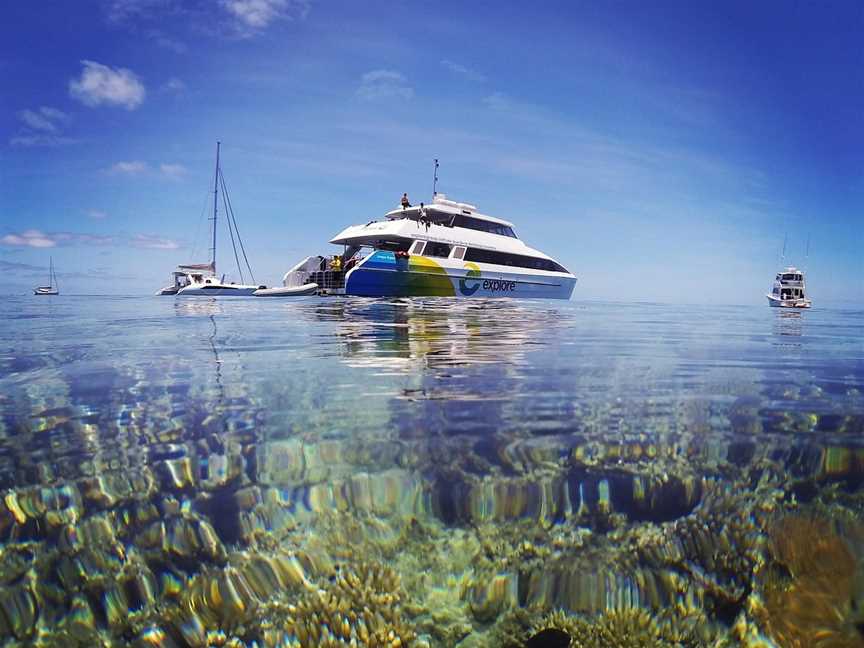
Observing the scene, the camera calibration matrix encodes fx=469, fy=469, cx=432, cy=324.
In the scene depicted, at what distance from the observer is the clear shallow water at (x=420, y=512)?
4.27 ft

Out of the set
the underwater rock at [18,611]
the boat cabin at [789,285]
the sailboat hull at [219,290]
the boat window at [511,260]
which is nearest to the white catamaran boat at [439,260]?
the boat window at [511,260]

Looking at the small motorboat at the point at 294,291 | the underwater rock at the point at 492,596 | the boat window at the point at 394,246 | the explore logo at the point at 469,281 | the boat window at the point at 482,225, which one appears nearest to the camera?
the underwater rock at the point at 492,596

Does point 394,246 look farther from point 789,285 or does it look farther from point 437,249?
point 789,285

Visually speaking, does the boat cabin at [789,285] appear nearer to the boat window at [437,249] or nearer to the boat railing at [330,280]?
the boat window at [437,249]

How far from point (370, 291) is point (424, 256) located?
3.05 metres

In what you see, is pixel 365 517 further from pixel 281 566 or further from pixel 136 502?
pixel 136 502

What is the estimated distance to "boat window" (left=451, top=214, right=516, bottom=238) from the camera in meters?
24.1

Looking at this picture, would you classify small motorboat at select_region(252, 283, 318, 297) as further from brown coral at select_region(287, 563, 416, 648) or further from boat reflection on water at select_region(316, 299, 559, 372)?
brown coral at select_region(287, 563, 416, 648)

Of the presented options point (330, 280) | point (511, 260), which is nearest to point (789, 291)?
point (511, 260)

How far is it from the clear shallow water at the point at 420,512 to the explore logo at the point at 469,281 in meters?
19.6

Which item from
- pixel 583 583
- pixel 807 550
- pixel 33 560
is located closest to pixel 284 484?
pixel 33 560

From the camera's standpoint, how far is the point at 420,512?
165 centimetres

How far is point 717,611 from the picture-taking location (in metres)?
1.33

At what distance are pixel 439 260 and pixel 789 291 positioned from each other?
2468 centimetres
